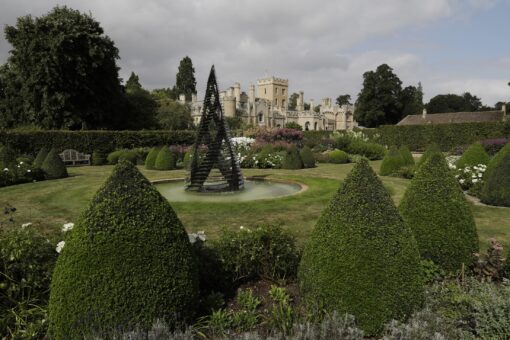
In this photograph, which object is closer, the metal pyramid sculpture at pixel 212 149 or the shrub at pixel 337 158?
the metal pyramid sculpture at pixel 212 149

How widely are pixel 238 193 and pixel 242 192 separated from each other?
0.77 ft

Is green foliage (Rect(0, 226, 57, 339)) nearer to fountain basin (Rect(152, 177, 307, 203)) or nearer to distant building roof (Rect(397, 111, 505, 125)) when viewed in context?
fountain basin (Rect(152, 177, 307, 203))

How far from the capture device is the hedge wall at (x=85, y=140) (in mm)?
22297

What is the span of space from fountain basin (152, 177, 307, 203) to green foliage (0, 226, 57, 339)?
6.07m

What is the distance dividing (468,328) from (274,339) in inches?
68.2

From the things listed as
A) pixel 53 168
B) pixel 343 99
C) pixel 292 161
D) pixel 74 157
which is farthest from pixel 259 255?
pixel 343 99

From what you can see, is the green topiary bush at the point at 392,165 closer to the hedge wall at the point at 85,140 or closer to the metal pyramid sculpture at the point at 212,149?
the metal pyramid sculpture at the point at 212,149

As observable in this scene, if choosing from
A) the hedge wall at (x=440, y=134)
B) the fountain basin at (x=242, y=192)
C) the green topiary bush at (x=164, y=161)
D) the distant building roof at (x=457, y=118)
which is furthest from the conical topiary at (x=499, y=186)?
the distant building roof at (x=457, y=118)

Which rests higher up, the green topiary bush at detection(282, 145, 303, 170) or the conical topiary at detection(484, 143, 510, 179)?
the conical topiary at detection(484, 143, 510, 179)

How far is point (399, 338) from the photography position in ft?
9.00

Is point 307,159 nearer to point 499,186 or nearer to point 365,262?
point 499,186

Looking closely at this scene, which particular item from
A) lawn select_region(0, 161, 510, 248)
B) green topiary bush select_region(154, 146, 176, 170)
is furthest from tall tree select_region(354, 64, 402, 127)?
lawn select_region(0, 161, 510, 248)

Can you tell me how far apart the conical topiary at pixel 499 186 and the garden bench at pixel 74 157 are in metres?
21.9

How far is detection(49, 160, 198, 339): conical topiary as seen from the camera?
2.62 metres
